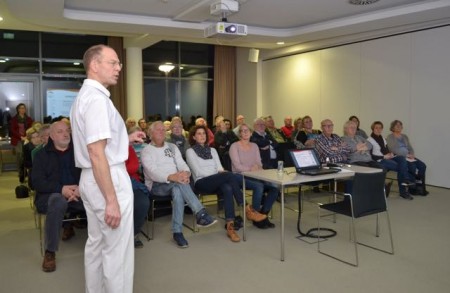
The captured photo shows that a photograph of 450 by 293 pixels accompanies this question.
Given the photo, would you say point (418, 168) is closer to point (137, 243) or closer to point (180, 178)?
point (180, 178)

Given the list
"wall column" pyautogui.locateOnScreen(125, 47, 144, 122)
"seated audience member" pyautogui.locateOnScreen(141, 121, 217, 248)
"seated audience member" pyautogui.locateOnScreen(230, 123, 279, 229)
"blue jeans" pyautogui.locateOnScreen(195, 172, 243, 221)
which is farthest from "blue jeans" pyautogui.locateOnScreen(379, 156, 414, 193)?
"wall column" pyautogui.locateOnScreen(125, 47, 144, 122)

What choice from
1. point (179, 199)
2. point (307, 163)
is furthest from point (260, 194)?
point (179, 199)

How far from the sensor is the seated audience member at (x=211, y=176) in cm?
424

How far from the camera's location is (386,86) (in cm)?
760

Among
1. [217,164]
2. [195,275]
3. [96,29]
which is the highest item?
[96,29]

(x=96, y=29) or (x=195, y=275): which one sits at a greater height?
(x=96, y=29)

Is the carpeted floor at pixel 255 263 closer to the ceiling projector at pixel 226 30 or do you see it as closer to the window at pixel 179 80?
the ceiling projector at pixel 226 30

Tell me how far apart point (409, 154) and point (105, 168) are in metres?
5.85

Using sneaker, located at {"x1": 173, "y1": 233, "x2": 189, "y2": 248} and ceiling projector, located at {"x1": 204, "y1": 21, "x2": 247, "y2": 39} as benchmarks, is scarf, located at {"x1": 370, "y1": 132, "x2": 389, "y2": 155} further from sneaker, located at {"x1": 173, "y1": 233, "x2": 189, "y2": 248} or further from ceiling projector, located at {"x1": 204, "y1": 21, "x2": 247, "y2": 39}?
sneaker, located at {"x1": 173, "y1": 233, "x2": 189, "y2": 248}

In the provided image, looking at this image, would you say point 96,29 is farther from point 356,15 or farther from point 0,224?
point 356,15

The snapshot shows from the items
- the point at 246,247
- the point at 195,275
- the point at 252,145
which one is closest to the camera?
the point at 195,275

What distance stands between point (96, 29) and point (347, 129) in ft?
15.3

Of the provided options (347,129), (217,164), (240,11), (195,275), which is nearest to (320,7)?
(240,11)

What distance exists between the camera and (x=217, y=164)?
4695 mm
